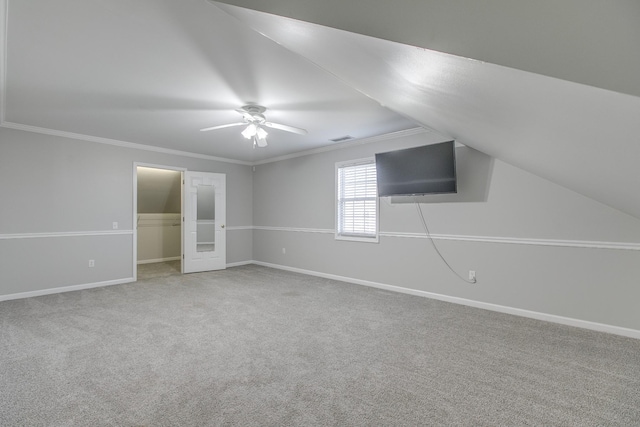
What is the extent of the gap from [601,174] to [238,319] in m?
3.41

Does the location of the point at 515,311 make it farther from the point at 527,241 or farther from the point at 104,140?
the point at 104,140

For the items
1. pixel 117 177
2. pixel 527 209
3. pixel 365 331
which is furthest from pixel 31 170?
pixel 527 209

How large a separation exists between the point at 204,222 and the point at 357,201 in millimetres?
3281

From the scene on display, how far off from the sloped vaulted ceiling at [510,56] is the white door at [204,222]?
4.94 m

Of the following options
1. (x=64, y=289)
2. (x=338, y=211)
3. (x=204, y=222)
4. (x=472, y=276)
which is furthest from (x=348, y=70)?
(x=64, y=289)

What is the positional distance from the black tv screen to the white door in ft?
12.0

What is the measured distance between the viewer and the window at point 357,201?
192 inches

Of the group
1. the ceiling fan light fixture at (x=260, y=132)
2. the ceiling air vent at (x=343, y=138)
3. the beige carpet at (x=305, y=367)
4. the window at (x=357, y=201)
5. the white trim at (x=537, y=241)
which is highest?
the ceiling air vent at (x=343, y=138)

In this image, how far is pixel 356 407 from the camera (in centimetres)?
183

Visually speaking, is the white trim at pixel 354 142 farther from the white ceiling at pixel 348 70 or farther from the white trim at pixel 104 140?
the white trim at pixel 104 140

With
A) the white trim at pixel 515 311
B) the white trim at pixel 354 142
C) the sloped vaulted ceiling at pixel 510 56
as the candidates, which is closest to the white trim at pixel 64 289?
the white trim at pixel 354 142

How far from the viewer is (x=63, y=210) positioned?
452cm

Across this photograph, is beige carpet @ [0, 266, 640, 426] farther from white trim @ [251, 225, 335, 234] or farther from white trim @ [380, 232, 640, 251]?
white trim @ [251, 225, 335, 234]

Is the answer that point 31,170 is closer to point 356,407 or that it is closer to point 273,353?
point 273,353
